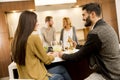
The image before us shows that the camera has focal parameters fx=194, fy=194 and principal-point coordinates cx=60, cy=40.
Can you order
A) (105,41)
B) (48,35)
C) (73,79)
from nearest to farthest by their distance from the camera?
(105,41) < (73,79) < (48,35)

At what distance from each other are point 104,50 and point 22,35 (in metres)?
0.75

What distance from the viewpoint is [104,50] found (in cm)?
172

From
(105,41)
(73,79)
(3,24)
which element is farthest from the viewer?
(3,24)

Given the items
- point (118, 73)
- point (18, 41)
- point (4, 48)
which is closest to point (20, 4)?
point (4, 48)

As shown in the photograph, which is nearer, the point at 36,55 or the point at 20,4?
the point at 36,55

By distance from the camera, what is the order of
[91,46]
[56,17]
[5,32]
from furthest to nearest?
1. [56,17]
2. [5,32]
3. [91,46]

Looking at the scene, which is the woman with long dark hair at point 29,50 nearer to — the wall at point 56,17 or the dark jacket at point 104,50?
the dark jacket at point 104,50

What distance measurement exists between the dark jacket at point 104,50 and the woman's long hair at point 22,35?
532 millimetres

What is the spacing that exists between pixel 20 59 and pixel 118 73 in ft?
2.91

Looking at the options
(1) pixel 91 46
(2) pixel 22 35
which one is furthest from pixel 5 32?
(1) pixel 91 46

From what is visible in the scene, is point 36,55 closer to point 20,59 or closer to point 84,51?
point 20,59

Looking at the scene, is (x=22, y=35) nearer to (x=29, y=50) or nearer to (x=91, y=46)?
(x=29, y=50)

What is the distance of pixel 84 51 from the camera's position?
69.5 inches

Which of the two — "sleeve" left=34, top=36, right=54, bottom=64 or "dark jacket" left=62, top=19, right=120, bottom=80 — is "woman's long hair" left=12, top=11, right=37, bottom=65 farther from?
"dark jacket" left=62, top=19, right=120, bottom=80
